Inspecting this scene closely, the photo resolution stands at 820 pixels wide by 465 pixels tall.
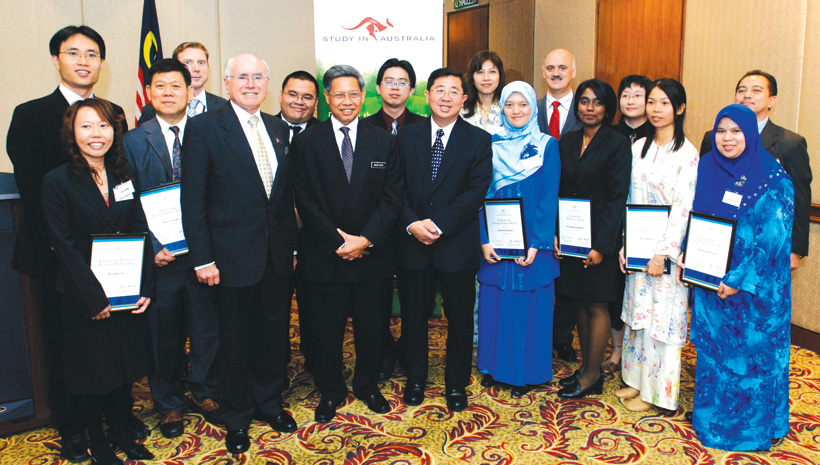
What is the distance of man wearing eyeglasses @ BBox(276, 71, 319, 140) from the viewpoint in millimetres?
3541

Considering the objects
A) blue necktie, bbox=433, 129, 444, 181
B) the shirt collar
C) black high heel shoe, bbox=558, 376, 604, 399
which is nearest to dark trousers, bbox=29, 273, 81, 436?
the shirt collar

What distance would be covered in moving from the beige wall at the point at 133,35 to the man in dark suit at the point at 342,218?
2.98 metres

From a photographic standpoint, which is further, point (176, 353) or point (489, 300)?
point (489, 300)

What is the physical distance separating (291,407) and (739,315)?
2271 mm

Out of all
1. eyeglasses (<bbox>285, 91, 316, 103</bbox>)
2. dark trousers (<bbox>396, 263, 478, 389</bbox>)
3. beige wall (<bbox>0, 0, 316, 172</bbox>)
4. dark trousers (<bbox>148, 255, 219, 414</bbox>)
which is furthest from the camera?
beige wall (<bbox>0, 0, 316, 172</bbox>)

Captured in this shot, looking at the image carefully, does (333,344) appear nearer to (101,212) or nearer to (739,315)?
(101,212)

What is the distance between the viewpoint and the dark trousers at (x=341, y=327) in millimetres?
2910

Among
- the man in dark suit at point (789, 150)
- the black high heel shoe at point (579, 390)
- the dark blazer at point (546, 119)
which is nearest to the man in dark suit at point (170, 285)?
the black high heel shoe at point (579, 390)

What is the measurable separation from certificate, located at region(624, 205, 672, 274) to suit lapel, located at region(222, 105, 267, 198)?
1813mm

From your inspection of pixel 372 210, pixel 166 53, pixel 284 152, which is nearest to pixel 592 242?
pixel 372 210

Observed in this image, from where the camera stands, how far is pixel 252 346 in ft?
9.23

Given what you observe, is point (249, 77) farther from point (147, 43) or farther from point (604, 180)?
point (147, 43)

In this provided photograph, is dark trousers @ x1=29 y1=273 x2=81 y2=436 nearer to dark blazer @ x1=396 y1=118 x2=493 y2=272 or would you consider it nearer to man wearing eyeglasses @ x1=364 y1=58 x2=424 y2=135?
dark blazer @ x1=396 y1=118 x2=493 y2=272

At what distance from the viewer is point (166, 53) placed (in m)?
5.43
